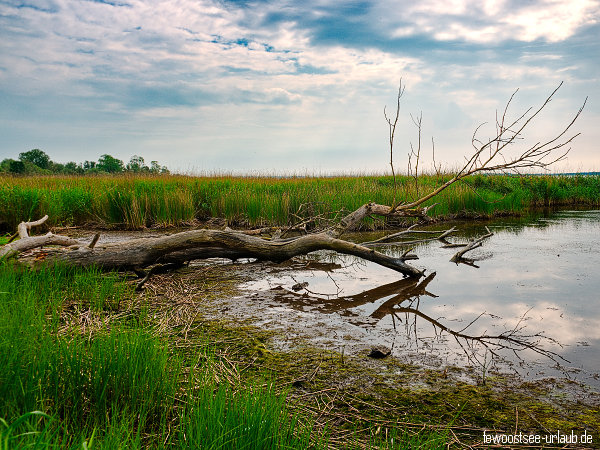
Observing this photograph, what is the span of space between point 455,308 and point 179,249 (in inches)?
148

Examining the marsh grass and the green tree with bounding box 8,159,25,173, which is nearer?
the marsh grass

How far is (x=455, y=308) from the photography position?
5.04m

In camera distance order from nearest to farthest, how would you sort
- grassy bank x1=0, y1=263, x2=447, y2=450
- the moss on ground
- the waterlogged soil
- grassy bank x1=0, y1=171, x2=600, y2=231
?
grassy bank x1=0, y1=263, x2=447, y2=450 → the moss on ground → the waterlogged soil → grassy bank x1=0, y1=171, x2=600, y2=231

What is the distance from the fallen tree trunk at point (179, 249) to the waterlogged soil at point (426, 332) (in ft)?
1.20

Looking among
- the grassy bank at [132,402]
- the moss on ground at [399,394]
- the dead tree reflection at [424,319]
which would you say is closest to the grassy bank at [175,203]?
the dead tree reflection at [424,319]

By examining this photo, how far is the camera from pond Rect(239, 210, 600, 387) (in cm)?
369

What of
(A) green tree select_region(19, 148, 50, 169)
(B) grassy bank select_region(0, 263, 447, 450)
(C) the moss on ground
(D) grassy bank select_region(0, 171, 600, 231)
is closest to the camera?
(B) grassy bank select_region(0, 263, 447, 450)

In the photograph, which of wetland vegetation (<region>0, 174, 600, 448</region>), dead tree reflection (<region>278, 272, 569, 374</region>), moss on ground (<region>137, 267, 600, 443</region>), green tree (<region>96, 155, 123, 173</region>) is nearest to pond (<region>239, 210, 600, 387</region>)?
dead tree reflection (<region>278, 272, 569, 374</region>)

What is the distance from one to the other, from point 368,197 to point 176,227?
5.96 m

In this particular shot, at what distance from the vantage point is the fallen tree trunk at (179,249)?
18.8ft

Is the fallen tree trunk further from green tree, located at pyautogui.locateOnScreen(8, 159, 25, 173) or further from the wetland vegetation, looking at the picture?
green tree, located at pyautogui.locateOnScreen(8, 159, 25, 173)

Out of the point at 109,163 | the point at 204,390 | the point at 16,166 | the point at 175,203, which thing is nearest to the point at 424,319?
the point at 204,390

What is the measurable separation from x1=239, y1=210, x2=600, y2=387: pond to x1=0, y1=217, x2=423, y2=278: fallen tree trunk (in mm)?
447

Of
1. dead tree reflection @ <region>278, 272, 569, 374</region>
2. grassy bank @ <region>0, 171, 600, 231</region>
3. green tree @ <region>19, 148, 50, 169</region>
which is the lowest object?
dead tree reflection @ <region>278, 272, 569, 374</region>
